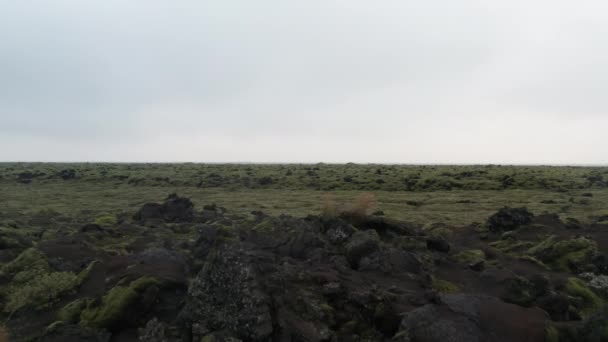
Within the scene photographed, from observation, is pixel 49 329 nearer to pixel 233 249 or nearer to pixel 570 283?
pixel 233 249

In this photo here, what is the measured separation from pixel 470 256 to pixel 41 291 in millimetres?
14246

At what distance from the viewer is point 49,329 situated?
930cm

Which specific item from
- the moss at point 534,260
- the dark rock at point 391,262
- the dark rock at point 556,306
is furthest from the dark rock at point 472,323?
the moss at point 534,260

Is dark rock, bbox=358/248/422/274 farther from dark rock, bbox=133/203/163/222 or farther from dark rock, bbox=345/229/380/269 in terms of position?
dark rock, bbox=133/203/163/222

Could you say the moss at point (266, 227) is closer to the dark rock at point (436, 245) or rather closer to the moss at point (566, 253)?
the dark rock at point (436, 245)

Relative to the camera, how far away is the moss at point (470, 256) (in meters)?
14.8

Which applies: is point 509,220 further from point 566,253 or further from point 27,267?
point 27,267

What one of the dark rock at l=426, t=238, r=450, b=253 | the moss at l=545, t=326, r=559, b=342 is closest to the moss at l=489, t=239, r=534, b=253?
the dark rock at l=426, t=238, r=450, b=253

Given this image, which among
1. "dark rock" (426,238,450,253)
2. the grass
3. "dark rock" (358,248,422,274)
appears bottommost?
the grass

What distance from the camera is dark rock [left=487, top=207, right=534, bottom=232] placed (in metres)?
21.0

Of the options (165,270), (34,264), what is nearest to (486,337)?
(165,270)

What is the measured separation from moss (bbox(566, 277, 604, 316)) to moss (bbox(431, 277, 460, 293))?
3.07 metres

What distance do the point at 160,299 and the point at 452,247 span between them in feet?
39.2

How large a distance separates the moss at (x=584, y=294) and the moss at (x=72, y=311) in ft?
42.2
